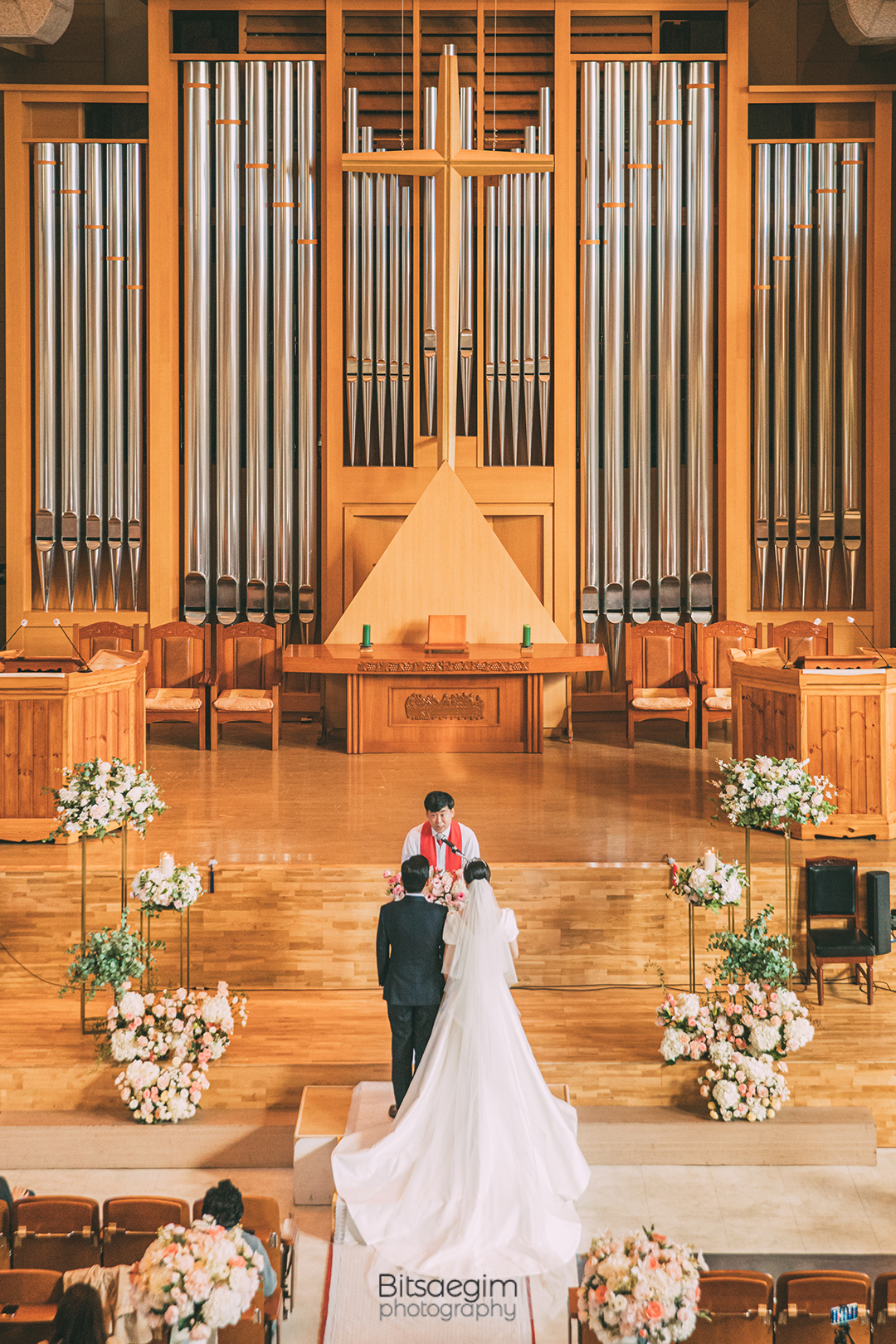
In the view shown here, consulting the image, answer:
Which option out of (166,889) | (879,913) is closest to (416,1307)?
(166,889)

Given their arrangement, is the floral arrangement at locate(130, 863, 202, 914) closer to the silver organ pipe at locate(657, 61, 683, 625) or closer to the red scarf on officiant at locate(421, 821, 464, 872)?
the red scarf on officiant at locate(421, 821, 464, 872)

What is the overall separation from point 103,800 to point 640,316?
7436mm

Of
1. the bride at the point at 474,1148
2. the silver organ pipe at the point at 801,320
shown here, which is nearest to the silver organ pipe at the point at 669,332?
the silver organ pipe at the point at 801,320

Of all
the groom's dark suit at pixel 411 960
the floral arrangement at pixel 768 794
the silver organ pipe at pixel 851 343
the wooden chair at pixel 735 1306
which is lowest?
the wooden chair at pixel 735 1306

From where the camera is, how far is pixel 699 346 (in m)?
11.4

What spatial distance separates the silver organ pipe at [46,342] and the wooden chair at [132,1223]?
813cm

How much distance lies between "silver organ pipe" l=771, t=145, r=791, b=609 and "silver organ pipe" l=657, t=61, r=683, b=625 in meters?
0.87

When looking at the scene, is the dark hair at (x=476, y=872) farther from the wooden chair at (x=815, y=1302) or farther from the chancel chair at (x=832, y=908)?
the chancel chair at (x=832, y=908)

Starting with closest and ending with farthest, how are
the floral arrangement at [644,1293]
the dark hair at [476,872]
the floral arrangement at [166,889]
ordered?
the floral arrangement at [644,1293], the dark hair at [476,872], the floral arrangement at [166,889]

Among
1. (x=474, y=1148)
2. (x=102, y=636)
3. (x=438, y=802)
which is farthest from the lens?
(x=102, y=636)

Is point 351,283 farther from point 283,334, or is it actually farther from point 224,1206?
point 224,1206

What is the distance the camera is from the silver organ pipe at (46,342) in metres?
11.4

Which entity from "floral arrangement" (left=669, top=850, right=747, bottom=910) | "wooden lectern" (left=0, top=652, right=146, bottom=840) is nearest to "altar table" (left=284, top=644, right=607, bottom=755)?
"wooden lectern" (left=0, top=652, right=146, bottom=840)

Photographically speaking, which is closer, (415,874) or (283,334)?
(415,874)
